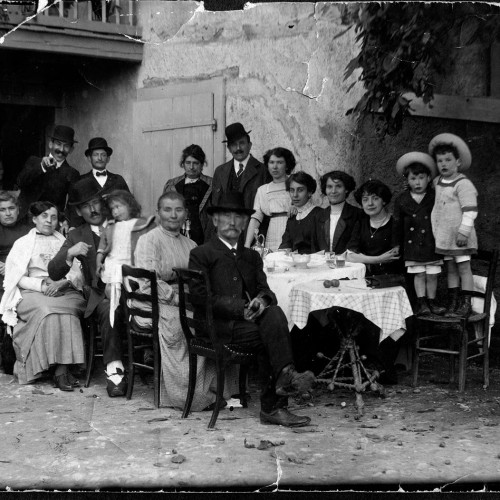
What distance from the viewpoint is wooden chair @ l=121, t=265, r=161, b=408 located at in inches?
239

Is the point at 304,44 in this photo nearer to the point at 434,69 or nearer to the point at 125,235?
the point at 434,69

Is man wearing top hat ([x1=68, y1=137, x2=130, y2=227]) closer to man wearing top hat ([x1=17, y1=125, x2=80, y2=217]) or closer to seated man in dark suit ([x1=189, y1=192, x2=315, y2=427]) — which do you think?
man wearing top hat ([x1=17, y1=125, x2=80, y2=217])

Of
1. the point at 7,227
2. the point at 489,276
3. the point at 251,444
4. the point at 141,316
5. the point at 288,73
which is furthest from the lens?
the point at 288,73

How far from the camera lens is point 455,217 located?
22.8 feet

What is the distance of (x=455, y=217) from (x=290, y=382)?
7.48ft

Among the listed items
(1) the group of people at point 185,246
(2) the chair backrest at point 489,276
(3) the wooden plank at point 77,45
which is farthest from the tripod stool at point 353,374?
(3) the wooden plank at point 77,45

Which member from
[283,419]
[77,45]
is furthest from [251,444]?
[77,45]

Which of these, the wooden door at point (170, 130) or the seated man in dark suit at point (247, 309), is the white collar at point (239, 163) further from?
the seated man in dark suit at point (247, 309)

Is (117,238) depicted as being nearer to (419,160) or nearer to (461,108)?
(419,160)

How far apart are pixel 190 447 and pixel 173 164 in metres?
4.58

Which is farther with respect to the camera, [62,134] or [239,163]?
[62,134]

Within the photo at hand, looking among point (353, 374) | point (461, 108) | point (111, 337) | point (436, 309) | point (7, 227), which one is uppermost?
point (461, 108)

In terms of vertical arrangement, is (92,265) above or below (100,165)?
below

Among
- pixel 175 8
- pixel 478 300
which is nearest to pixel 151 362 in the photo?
pixel 478 300
